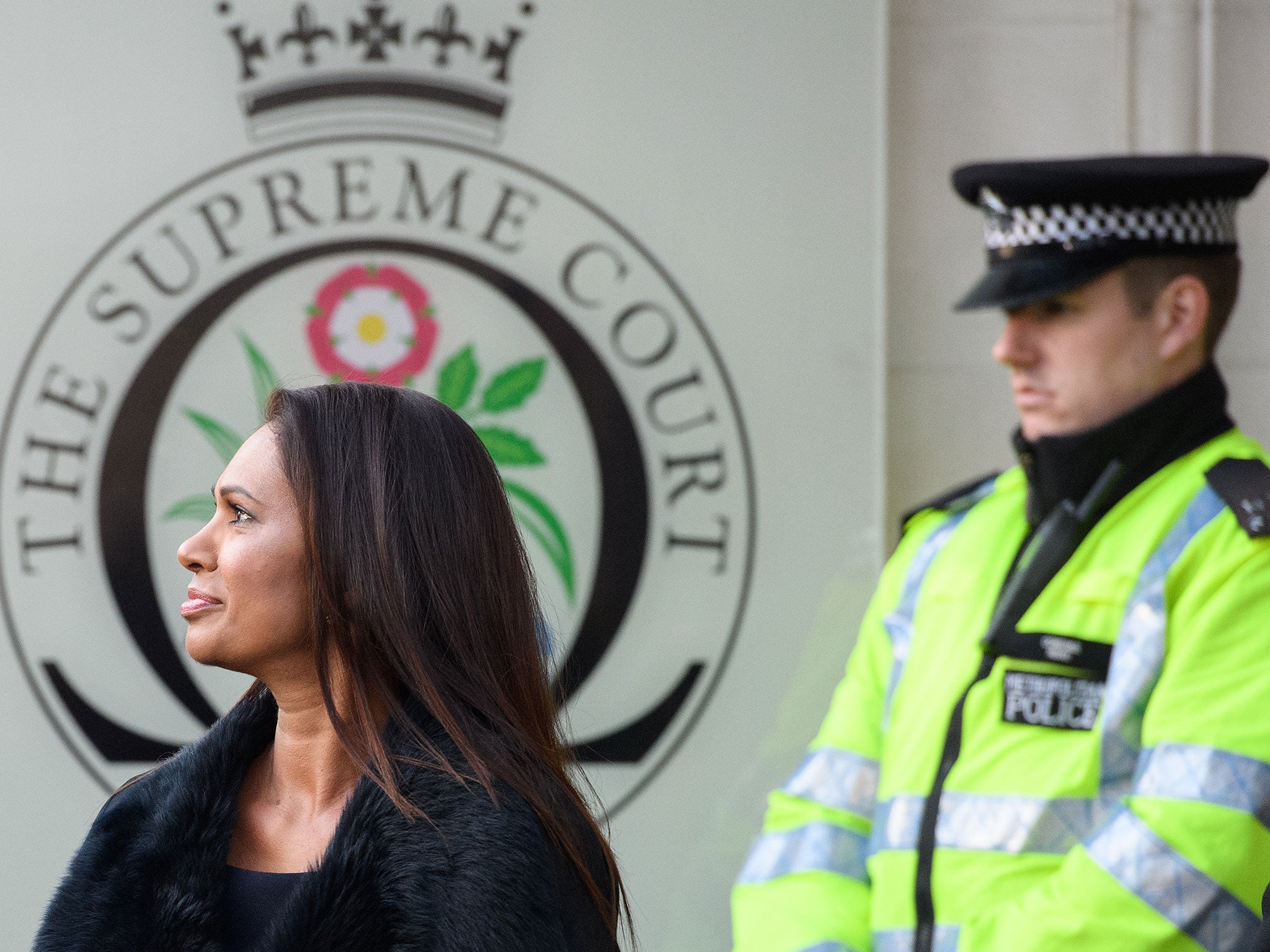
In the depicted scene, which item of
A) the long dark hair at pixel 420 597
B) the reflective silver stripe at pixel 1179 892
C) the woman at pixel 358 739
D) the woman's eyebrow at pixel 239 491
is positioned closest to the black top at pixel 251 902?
the woman at pixel 358 739

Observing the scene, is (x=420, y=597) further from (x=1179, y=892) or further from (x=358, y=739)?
(x=1179, y=892)

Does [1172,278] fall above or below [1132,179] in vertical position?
below

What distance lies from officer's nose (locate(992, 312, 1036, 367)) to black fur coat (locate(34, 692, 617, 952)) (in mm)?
1068

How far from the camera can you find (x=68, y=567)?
9.72 feet

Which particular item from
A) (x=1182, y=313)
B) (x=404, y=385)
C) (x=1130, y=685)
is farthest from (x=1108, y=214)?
(x=404, y=385)

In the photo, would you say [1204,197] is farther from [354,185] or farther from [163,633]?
[163,633]

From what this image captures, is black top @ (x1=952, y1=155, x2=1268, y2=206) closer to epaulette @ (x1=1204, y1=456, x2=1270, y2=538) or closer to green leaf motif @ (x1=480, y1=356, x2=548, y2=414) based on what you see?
epaulette @ (x1=1204, y1=456, x2=1270, y2=538)

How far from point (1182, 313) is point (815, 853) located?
90cm

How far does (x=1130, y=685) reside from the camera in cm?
179

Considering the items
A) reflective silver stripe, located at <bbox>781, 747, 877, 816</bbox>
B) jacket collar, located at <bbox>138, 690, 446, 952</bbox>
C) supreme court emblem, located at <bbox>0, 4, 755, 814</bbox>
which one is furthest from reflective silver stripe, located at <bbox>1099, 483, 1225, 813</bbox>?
supreme court emblem, located at <bbox>0, 4, 755, 814</bbox>

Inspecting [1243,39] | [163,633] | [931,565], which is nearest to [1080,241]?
[931,565]

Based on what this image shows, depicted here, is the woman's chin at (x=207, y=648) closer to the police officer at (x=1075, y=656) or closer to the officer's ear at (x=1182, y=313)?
the police officer at (x=1075, y=656)

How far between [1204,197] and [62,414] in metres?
2.17

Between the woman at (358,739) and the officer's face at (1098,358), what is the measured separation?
90cm
